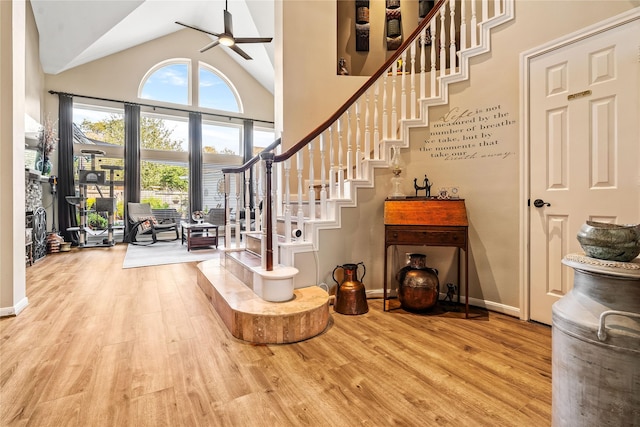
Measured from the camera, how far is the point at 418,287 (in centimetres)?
263

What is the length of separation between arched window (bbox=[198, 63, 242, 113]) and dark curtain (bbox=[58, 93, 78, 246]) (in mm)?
2899

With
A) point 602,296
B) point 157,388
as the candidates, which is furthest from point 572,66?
point 157,388

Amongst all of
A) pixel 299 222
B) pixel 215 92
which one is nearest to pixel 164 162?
pixel 215 92

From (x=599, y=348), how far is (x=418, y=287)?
1.63 meters

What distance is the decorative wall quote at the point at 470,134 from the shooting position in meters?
2.61

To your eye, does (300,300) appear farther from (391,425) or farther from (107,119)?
(107,119)

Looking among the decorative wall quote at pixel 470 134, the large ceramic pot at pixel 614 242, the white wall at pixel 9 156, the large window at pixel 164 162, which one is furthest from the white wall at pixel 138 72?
the large ceramic pot at pixel 614 242

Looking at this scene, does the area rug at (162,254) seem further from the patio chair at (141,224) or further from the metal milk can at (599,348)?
the metal milk can at (599,348)

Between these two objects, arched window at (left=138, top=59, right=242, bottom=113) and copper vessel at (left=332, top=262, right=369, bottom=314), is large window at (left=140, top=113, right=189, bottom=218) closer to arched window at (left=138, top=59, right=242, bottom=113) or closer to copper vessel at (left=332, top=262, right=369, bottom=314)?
arched window at (left=138, top=59, right=242, bottom=113)

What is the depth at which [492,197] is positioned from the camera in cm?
268

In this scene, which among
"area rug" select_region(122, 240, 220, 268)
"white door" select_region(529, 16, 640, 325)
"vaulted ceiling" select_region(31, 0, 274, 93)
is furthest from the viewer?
"vaulted ceiling" select_region(31, 0, 274, 93)

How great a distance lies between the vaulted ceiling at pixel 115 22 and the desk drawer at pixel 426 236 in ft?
15.7

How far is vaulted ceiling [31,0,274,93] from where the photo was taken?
5281 millimetres

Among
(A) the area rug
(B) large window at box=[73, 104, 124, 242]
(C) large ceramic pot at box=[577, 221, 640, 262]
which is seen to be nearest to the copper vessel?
(C) large ceramic pot at box=[577, 221, 640, 262]
